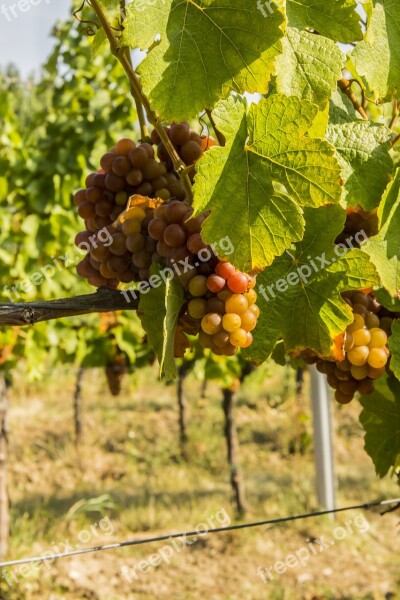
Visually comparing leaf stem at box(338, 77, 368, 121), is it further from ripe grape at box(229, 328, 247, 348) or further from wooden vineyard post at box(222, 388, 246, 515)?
wooden vineyard post at box(222, 388, 246, 515)

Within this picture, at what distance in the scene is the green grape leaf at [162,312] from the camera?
0.83 metres

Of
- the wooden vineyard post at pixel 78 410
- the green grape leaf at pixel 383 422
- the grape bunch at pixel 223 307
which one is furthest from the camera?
the wooden vineyard post at pixel 78 410

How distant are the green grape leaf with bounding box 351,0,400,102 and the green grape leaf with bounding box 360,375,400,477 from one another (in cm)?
55

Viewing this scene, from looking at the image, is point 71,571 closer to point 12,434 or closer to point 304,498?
point 304,498

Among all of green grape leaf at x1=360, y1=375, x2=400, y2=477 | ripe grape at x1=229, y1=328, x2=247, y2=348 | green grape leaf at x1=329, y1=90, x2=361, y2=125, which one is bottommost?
green grape leaf at x1=360, y1=375, x2=400, y2=477

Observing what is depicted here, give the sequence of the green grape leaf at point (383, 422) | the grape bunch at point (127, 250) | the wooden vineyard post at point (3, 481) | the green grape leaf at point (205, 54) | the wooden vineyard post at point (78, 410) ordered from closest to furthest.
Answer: the green grape leaf at point (205, 54) → the grape bunch at point (127, 250) → the green grape leaf at point (383, 422) → the wooden vineyard post at point (3, 481) → the wooden vineyard post at point (78, 410)

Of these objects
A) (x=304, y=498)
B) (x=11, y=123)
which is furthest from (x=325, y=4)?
(x=304, y=498)

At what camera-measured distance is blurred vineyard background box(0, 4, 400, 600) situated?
3.76 m

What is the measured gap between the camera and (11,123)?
3.89m

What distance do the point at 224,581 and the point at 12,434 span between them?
3.57 metres

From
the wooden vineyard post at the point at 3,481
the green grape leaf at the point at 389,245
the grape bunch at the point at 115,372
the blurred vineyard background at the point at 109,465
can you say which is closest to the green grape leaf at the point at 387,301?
the green grape leaf at the point at 389,245

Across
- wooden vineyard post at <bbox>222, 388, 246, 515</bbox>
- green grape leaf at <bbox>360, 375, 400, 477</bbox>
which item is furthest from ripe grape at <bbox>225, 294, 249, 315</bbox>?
wooden vineyard post at <bbox>222, 388, 246, 515</bbox>

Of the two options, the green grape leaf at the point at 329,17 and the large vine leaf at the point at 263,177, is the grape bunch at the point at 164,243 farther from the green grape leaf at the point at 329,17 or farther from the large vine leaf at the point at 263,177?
the green grape leaf at the point at 329,17

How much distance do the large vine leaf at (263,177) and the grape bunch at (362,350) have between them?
25 centimetres
